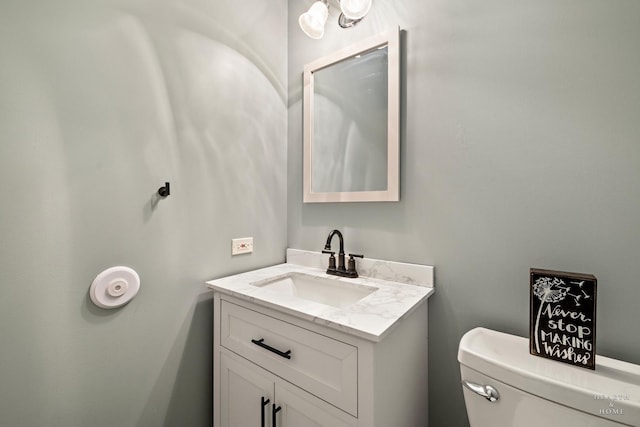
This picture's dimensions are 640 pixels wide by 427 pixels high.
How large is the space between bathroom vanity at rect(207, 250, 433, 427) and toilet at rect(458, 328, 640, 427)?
0.22 metres

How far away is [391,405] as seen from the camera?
81 centimetres

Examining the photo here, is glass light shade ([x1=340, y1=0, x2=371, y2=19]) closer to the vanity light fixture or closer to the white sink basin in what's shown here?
the vanity light fixture

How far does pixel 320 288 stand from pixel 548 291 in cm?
85

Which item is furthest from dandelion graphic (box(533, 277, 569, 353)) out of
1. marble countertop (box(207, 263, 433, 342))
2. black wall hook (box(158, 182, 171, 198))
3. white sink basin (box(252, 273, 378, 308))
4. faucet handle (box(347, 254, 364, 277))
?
black wall hook (box(158, 182, 171, 198))

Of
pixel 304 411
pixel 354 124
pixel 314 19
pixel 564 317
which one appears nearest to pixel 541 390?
pixel 564 317

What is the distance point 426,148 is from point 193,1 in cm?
119

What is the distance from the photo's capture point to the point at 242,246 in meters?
1.37

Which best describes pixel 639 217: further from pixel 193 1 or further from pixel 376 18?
pixel 193 1

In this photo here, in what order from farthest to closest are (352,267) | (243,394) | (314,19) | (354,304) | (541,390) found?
(352,267)
(314,19)
(243,394)
(354,304)
(541,390)

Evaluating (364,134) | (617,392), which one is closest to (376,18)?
(364,134)

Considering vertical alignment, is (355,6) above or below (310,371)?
above

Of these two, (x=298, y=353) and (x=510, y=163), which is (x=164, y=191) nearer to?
(x=298, y=353)

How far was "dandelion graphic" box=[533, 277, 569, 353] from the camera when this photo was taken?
0.75 m

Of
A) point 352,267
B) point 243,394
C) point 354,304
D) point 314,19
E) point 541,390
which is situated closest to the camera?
point 541,390
